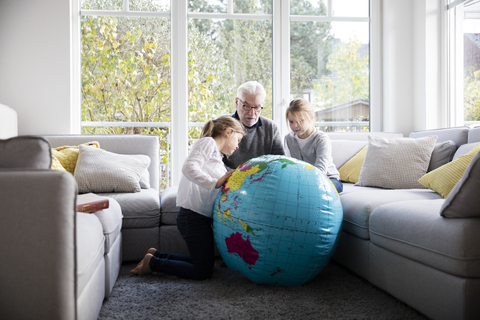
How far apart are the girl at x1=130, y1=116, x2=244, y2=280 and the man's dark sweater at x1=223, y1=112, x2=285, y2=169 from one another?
1.63ft

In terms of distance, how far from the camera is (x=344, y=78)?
4059 mm

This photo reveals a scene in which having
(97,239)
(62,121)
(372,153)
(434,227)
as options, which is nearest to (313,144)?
(372,153)

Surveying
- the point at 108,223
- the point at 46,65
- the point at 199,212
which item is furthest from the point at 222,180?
the point at 46,65

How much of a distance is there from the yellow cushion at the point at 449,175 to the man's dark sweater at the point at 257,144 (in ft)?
3.23

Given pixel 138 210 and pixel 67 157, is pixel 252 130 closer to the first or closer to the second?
pixel 138 210

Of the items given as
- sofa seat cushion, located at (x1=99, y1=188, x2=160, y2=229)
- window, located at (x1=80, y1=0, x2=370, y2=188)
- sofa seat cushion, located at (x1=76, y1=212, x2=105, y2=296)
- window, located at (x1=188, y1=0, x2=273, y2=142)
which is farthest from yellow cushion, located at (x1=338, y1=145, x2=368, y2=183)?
sofa seat cushion, located at (x1=76, y1=212, x2=105, y2=296)

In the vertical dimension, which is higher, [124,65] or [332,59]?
[332,59]

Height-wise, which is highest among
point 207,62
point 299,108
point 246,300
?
point 207,62

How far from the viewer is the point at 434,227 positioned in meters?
1.45

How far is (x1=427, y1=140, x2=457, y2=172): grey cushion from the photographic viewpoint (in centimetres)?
259

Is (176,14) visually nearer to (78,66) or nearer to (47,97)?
(78,66)

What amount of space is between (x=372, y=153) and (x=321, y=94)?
54.6 inches

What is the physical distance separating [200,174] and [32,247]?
0.93 m

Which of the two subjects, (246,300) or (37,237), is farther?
(246,300)
